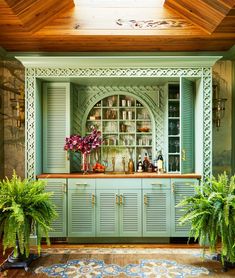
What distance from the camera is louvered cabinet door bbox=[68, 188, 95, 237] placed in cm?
457

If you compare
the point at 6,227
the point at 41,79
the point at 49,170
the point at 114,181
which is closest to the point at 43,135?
the point at 49,170

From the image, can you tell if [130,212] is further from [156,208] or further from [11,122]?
[11,122]

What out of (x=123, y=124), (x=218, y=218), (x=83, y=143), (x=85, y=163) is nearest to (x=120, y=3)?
(x=123, y=124)

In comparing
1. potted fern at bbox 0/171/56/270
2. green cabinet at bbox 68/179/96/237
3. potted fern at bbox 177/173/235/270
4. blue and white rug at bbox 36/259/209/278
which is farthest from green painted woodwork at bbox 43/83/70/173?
potted fern at bbox 177/173/235/270

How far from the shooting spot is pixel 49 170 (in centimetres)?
476

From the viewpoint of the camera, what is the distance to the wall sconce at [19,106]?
16.1 ft

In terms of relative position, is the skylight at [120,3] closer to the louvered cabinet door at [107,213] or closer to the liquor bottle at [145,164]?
the liquor bottle at [145,164]

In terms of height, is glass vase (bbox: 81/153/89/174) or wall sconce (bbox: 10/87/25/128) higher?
wall sconce (bbox: 10/87/25/128)

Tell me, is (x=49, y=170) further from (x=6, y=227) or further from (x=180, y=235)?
(x=180, y=235)

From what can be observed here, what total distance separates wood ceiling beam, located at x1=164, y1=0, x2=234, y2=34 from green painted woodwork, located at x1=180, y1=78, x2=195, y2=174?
78 cm

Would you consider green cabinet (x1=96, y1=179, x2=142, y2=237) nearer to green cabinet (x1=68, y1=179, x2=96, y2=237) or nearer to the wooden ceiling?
green cabinet (x1=68, y1=179, x2=96, y2=237)

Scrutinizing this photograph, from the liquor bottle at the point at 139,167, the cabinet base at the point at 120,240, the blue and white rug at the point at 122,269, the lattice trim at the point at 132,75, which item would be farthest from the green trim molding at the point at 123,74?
the blue and white rug at the point at 122,269

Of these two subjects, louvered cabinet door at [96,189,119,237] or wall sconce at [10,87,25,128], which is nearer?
louvered cabinet door at [96,189,119,237]

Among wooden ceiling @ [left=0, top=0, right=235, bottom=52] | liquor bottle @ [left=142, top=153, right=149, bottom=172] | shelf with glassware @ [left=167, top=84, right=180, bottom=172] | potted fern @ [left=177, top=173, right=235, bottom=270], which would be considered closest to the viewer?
potted fern @ [left=177, top=173, right=235, bottom=270]
